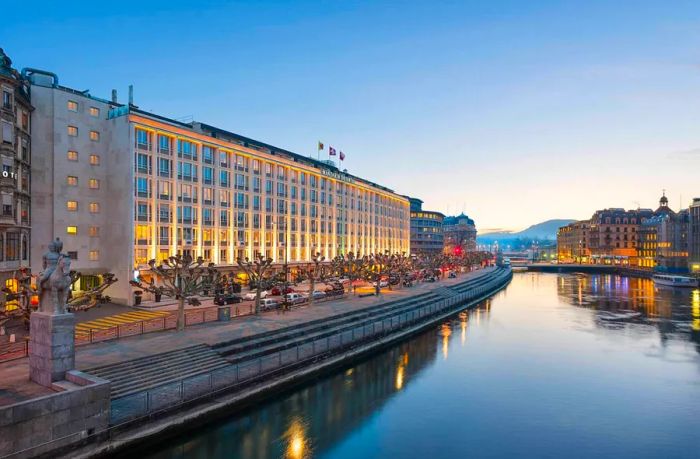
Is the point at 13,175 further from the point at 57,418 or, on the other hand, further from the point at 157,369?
the point at 57,418

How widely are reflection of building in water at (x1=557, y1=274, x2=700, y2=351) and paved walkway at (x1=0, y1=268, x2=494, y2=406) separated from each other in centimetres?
4483

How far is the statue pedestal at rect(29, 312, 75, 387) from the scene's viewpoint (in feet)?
79.8

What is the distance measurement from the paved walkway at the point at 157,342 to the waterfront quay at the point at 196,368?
0.07 meters

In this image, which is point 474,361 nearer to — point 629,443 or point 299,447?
point 629,443

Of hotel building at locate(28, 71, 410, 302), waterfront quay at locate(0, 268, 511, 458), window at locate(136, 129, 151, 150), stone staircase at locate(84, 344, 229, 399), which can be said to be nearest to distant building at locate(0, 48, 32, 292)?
hotel building at locate(28, 71, 410, 302)

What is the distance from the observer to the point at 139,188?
6388 centimetres

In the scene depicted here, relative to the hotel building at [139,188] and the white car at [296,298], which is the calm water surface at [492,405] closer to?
the white car at [296,298]

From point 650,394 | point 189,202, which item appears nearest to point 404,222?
point 189,202

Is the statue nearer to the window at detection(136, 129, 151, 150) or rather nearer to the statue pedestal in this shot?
the statue pedestal

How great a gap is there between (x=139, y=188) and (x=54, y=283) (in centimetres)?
4201

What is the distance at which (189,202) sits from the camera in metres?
71.6

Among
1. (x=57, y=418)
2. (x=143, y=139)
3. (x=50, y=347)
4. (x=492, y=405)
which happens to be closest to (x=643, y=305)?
(x=492, y=405)

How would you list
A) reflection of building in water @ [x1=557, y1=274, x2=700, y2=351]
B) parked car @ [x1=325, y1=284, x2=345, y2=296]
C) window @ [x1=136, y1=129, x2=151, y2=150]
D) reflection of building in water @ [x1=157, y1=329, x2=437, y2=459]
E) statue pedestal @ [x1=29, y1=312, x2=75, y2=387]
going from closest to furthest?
statue pedestal @ [x1=29, y1=312, x2=75, y2=387], reflection of building in water @ [x1=157, y1=329, x2=437, y2=459], window @ [x1=136, y1=129, x2=151, y2=150], reflection of building in water @ [x1=557, y1=274, x2=700, y2=351], parked car @ [x1=325, y1=284, x2=345, y2=296]

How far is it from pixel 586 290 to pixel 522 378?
313 feet
